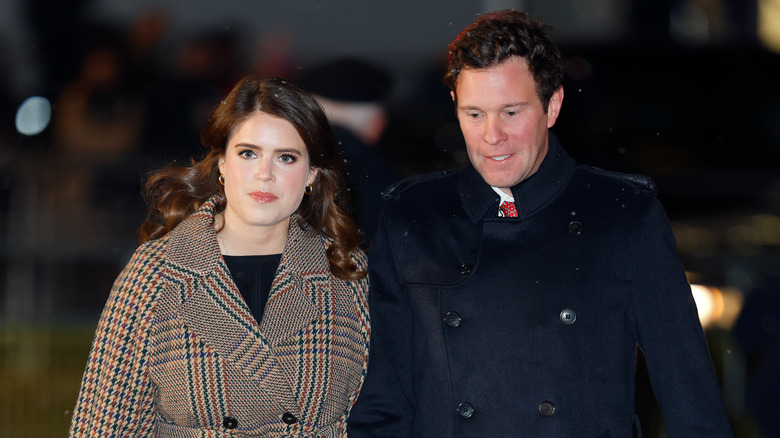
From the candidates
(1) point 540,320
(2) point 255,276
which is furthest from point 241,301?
(1) point 540,320

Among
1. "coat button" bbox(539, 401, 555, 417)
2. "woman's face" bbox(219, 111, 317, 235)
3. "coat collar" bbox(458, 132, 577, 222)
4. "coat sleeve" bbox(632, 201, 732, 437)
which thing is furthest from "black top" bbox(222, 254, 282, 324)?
"coat sleeve" bbox(632, 201, 732, 437)

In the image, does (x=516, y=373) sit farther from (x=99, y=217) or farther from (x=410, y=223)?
(x=99, y=217)

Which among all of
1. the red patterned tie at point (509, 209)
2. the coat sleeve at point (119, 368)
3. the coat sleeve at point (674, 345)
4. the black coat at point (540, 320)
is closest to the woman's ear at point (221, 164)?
the coat sleeve at point (119, 368)

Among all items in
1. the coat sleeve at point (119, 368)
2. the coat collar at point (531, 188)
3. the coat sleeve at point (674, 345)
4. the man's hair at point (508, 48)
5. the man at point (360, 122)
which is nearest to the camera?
the coat sleeve at point (674, 345)

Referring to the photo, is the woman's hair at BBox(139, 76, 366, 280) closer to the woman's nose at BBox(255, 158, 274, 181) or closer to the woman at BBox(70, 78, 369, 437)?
the woman at BBox(70, 78, 369, 437)

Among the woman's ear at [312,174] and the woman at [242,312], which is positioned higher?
the woman's ear at [312,174]

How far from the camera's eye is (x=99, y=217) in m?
11.2

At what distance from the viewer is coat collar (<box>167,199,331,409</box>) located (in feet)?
11.7

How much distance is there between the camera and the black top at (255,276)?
12.3ft

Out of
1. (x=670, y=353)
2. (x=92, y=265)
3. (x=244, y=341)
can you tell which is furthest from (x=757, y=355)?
(x=92, y=265)

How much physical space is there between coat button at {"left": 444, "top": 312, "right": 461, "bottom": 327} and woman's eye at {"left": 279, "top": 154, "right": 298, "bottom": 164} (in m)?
0.83

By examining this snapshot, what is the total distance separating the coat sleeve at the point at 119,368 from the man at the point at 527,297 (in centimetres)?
75

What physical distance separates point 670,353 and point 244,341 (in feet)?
4.60

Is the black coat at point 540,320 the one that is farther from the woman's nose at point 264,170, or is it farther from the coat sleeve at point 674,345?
the woman's nose at point 264,170
